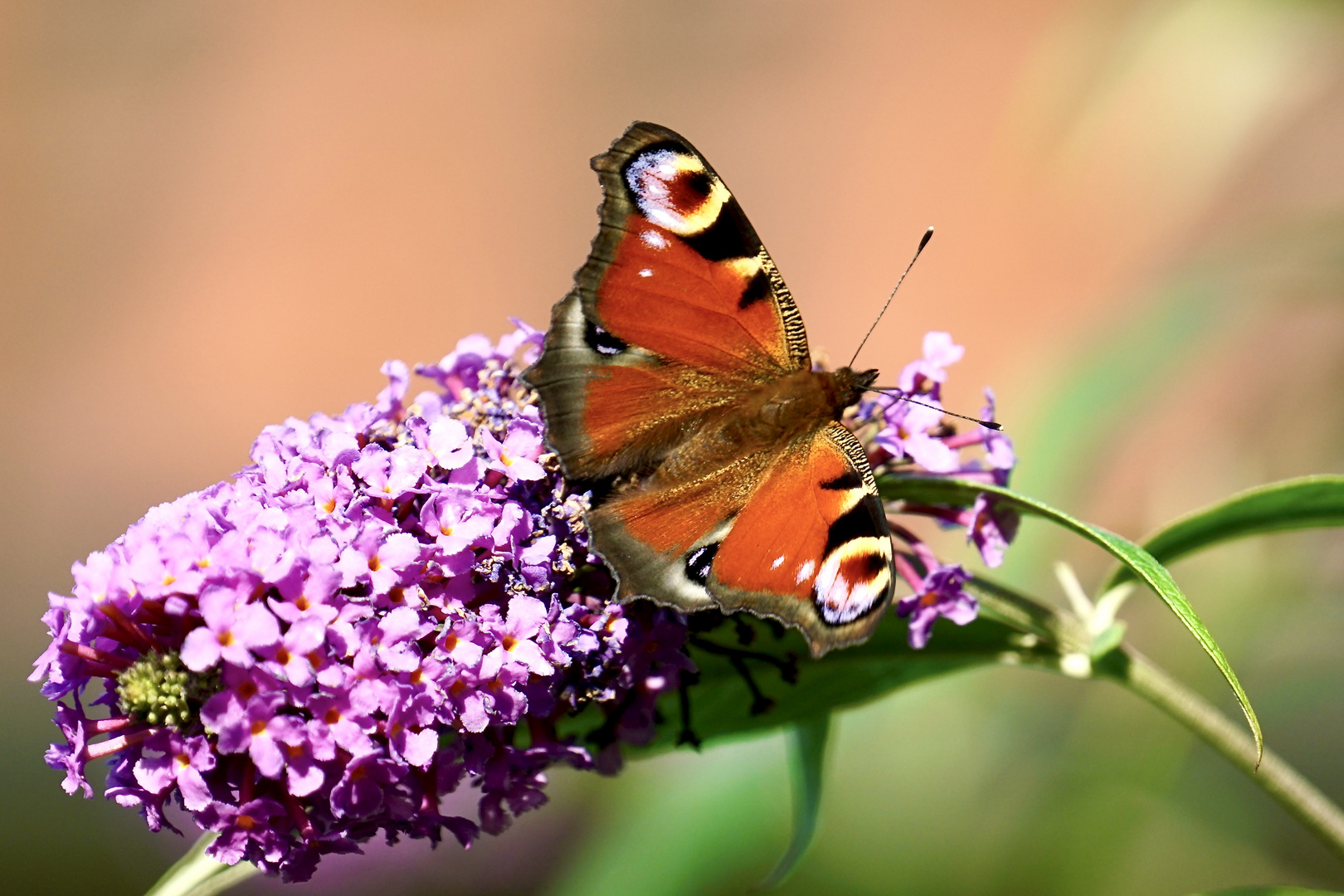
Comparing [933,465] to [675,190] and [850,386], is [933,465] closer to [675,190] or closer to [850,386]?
[850,386]

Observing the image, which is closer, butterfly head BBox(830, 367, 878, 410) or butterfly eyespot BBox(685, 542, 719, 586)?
butterfly eyespot BBox(685, 542, 719, 586)

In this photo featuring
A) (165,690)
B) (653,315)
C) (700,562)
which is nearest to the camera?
(165,690)

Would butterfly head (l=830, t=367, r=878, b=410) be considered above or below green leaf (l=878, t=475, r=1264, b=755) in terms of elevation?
above

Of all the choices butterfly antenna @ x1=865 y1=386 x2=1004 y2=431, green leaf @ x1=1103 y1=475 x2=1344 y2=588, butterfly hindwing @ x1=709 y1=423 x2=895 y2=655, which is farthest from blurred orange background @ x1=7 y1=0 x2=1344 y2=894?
butterfly hindwing @ x1=709 y1=423 x2=895 y2=655

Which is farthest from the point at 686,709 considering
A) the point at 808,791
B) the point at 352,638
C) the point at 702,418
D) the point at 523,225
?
the point at 523,225

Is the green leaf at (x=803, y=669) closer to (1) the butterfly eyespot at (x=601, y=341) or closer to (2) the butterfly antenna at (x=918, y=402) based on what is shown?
(2) the butterfly antenna at (x=918, y=402)

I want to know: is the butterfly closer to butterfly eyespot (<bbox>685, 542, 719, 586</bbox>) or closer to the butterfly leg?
butterfly eyespot (<bbox>685, 542, 719, 586</bbox>)
